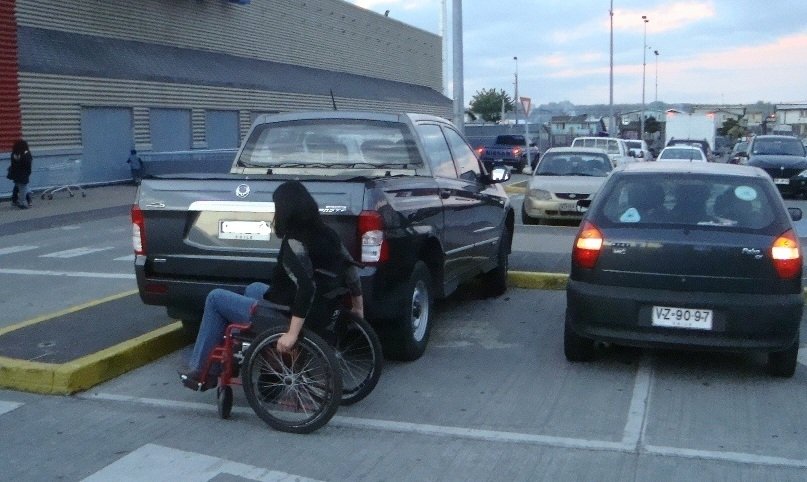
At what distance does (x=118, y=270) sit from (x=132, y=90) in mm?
17414

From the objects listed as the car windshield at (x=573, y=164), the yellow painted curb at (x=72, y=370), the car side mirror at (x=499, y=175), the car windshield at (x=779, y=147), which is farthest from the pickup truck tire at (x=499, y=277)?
the car windshield at (x=779, y=147)

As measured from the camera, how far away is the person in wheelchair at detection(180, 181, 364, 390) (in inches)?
219

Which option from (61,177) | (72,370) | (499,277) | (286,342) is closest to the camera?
(286,342)

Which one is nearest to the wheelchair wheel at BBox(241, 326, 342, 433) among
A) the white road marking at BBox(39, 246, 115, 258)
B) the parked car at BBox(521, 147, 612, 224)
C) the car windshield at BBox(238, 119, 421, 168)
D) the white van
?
the car windshield at BBox(238, 119, 421, 168)

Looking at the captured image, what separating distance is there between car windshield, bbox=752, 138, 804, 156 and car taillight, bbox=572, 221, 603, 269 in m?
23.5

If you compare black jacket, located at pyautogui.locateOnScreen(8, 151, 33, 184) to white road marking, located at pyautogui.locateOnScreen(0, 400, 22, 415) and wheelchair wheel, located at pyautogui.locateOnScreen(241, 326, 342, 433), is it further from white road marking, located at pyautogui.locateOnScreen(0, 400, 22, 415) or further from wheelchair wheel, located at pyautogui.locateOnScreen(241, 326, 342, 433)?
wheelchair wheel, located at pyautogui.locateOnScreen(241, 326, 342, 433)

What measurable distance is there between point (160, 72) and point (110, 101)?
8.96 ft

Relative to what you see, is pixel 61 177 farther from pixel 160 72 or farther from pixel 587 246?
pixel 587 246

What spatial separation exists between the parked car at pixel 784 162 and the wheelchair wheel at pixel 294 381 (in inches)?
852

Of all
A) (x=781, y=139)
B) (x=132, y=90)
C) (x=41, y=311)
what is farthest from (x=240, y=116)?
(x=41, y=311)

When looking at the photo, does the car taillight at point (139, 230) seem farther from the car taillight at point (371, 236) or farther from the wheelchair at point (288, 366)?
the car taillight at point (371, 236)

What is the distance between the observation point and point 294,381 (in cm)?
578

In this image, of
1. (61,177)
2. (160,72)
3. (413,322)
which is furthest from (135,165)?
(413,322)

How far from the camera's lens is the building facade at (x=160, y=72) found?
25.0m
